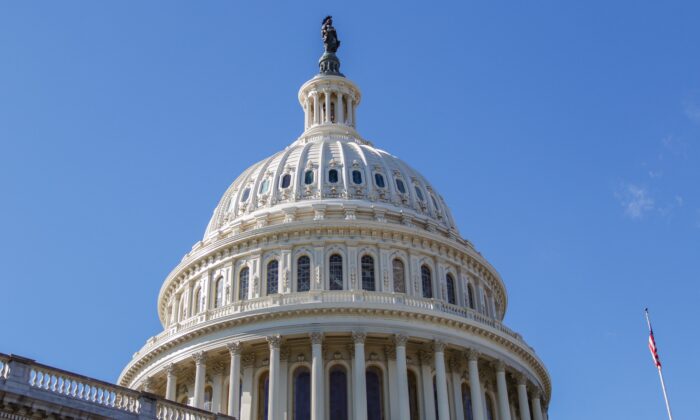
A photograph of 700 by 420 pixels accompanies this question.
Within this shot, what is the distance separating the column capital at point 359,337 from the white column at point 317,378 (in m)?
1.87

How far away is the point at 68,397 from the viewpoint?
30.0 m

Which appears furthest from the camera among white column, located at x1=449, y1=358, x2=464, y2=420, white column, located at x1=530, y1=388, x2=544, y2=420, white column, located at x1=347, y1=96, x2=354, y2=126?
white column, located at x1=347, y1=96, x2=354, y2=126

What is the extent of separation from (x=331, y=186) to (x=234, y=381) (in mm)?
17997

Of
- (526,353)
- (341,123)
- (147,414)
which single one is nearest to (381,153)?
(341,123)

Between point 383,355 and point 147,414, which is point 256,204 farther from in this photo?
point 147,414

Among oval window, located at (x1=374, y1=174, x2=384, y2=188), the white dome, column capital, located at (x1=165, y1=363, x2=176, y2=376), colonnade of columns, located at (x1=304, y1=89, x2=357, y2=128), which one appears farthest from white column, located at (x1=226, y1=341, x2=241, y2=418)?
colonnade of columns, located at (x1=304, y1=89, x2=357, y2=128)

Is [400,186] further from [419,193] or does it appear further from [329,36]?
[329,36]

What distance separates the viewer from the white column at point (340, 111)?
271ft

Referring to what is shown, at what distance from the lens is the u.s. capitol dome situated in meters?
57.8

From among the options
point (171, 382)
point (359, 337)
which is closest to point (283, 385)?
point (359, 337)

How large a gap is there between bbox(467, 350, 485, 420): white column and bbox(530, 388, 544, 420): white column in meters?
6.80

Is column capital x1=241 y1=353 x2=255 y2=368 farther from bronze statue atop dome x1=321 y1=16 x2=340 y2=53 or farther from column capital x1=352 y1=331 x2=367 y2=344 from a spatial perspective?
bronze statue atop dome x1=321 y1=16 x2=340 y2=53

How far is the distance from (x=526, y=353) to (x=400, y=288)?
29.1 ft

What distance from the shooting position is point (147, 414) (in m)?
32.1
